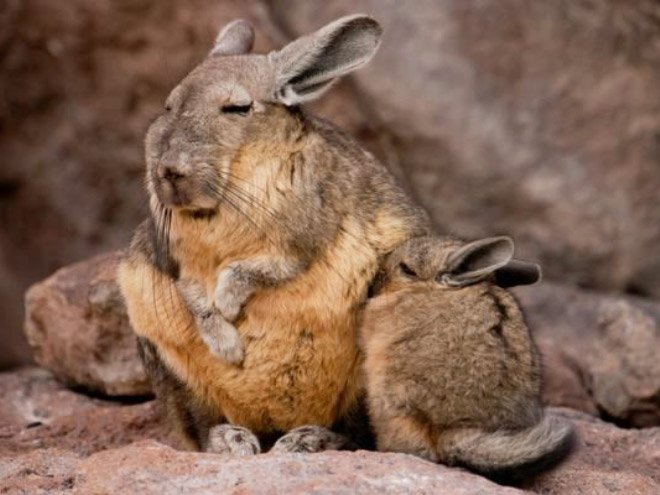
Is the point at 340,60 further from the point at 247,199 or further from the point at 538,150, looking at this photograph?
the point at 538,150

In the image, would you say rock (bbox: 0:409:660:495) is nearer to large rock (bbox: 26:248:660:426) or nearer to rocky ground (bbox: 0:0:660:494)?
large rock (bbox: 26:248:660:426)

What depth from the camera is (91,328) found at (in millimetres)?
8562

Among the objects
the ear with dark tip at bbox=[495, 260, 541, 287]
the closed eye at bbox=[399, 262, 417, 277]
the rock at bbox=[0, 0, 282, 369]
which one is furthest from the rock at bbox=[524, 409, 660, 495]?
the rock at bbox=[0, 0, 282, 369]

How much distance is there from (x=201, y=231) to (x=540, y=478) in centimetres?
175

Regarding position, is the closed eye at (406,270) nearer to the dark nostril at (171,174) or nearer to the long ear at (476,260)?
the long ear at (476,260)

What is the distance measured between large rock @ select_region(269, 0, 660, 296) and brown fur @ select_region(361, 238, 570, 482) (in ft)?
13.5

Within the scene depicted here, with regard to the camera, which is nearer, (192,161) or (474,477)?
(474,477)

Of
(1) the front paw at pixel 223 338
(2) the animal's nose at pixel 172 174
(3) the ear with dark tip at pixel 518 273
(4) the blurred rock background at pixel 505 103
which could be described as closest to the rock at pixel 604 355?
(4) the blurred rock background at pixel 505 103

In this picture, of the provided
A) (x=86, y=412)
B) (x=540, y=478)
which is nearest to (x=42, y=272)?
(x=86, y=412)

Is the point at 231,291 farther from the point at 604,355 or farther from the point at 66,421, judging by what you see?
the point at 604,355

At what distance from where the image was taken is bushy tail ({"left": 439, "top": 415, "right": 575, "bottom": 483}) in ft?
20.9

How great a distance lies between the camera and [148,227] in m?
7.08

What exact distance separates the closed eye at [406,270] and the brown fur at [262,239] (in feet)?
0.41

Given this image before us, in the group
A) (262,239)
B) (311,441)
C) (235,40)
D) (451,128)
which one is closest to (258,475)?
(311,441)
